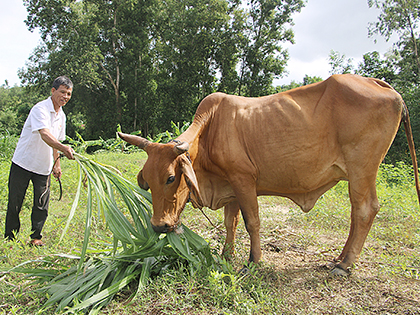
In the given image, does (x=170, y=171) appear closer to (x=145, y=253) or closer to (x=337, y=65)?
(x=145, y=253)

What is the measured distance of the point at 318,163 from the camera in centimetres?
297

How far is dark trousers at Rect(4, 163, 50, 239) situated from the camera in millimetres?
3398

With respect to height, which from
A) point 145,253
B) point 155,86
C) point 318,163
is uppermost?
point 155,86

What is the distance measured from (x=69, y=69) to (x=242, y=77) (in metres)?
12.5

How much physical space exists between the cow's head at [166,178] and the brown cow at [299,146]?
3 centimetres

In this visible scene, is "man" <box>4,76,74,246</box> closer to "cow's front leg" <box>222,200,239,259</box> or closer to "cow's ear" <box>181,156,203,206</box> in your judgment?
"cow's ear" <box>181,156,203,206</box>

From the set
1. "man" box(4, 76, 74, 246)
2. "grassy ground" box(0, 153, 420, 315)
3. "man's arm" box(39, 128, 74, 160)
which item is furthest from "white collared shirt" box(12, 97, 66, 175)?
"grassy ground" box(0, 153, 420, 315)

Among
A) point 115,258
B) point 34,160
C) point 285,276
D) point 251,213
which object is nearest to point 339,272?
point 285,276

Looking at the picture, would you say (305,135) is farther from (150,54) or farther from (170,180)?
(150,54)

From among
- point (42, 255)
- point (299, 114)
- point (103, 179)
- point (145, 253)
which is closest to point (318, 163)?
point (299, 114)

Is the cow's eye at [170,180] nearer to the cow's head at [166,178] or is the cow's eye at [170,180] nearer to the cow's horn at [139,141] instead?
the cow's head at [166,178]

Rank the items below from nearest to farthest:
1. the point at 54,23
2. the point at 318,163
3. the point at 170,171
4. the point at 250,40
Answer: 1. the point at 170,171
2. the point at 318,163
3. the point at 54,23
4. the point at 250,40

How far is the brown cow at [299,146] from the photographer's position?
2873 millimetres

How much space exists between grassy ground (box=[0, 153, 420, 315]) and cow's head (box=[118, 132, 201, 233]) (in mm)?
471
